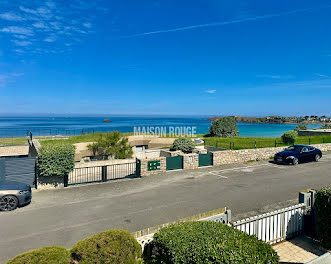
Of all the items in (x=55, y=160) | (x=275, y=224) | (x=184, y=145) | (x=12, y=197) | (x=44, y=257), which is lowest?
(x=12, y=197)

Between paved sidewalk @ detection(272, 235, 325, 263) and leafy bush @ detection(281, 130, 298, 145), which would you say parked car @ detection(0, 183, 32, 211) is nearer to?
paved sidewalk @ detection(272, 235, 325, 263)

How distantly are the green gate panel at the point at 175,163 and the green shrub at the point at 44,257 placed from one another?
13.3m

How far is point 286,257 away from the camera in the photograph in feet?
21.9

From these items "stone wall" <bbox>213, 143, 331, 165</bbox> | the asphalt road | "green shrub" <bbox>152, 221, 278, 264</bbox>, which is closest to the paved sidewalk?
the asphalt road

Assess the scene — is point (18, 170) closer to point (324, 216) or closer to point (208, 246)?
point (208, 246)

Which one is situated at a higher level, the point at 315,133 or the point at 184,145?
the point at 315,133

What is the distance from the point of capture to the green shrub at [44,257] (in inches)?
172

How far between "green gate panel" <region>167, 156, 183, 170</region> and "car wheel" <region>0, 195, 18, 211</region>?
10370mm

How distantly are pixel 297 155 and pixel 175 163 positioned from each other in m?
11.0

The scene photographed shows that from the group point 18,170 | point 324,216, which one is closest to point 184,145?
point 18,170

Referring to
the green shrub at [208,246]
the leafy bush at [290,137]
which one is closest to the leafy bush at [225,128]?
the leafy bush at [290,137]

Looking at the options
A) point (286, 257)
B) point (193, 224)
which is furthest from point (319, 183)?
point (193, 224)

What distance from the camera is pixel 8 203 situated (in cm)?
1059

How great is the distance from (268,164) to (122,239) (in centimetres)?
1825
